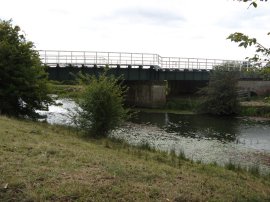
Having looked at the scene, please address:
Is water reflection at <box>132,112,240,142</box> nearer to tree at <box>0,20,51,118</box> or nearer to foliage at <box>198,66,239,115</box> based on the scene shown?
foliage at <box>198,66,239,115</box>

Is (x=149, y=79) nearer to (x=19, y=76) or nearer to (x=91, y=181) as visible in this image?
(x=19, y=76)

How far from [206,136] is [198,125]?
7700 mm

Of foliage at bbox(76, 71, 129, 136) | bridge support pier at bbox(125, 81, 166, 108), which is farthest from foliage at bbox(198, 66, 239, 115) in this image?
foliage at bbox(76, 71, 129, 136)

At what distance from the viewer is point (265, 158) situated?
74.8 feet

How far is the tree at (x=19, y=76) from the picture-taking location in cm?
2509

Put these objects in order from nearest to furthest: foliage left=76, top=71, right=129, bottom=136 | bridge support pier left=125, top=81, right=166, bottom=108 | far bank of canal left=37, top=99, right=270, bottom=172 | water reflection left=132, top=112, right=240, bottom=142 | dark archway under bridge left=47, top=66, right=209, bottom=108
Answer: foliage left=76, top=71, right=129, bottom=136, far bank of canal left=37, top=99, right=270, bottom=172, water reflection left=132, top=112, right=240, bottom=142, dark archway under bridge left=47, top=66, right=209, bottom=108, bridge support pier left=125, top=81, right=166, bottom=108

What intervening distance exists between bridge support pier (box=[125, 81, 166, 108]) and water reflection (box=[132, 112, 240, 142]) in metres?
7.14

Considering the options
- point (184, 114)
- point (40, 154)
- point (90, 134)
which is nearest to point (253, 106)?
point (184, 114)

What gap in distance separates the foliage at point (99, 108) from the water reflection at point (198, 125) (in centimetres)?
1071

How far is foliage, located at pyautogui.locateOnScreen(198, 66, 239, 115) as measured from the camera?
1951 inches

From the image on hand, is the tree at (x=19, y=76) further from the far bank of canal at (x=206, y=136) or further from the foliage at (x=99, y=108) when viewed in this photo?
the foliage at (x=99, y=108)

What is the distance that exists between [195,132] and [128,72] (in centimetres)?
2015

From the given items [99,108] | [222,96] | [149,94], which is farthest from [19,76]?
[149,94]

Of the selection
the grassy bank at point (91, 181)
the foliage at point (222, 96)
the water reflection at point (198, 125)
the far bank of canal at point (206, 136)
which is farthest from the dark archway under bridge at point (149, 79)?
the grassy bank at point (91, 181)
